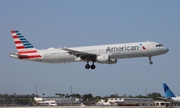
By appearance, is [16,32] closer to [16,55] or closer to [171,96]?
[16,55]

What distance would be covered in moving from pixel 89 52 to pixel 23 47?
13850 mm

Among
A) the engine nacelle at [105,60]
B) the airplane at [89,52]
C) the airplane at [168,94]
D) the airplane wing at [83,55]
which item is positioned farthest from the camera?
the airplane at [168,94]

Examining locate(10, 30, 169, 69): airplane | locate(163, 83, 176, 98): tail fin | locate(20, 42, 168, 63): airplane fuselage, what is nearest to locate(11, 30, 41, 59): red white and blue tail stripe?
locate(10, 30, 169, 69): airplane

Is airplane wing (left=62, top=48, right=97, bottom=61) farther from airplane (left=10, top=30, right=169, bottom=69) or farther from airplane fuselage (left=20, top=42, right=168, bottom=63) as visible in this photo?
airplane fuselage (left=20, top=42, right=168, bottom=63)

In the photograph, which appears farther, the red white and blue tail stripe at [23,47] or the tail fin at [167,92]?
the tail fin at [167,92]

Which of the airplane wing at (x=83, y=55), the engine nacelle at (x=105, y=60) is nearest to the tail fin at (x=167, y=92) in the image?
the engine nacelle at (x=105, y=60)

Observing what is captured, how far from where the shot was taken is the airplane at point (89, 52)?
72500 mm

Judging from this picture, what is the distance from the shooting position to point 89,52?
76.8 m

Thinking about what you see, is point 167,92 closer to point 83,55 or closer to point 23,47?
point 83,55

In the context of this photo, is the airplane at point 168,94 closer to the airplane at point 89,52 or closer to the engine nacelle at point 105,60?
the airplane at point 89,52

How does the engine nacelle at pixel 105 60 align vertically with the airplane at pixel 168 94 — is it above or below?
above

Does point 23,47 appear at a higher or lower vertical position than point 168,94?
higher

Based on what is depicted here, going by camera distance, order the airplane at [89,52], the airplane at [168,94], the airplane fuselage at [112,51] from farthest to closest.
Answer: the airplane at [168,94], the airplane at [89,52], the airplane fuselage at [112,51]

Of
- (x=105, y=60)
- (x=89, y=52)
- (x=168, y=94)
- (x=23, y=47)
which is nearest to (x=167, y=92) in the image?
(x=168, y=94)
